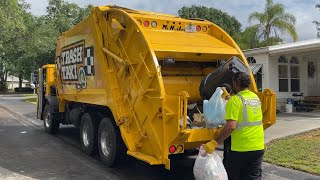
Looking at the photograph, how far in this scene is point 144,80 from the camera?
6.43 metres

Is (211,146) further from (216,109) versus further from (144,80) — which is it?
(144,80)

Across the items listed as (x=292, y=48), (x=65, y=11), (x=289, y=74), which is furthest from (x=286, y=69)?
(x=65, y=11)

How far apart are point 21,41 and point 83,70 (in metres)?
22.2

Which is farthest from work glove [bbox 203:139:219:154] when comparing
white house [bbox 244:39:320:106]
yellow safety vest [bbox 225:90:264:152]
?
white house [bbox 244:39:320:106]

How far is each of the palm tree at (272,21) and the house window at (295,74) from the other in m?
7.09

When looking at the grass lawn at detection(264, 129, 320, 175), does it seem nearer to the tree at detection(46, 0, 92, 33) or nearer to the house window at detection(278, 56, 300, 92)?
the house window at detection(278, 56, 300, 92)

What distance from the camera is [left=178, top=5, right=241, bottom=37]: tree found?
162 ft

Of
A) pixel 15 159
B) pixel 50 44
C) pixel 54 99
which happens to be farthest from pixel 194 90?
pixel 50 44

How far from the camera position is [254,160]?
181 inches

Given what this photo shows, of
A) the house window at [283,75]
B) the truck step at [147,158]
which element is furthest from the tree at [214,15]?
the truck step at [147,158]

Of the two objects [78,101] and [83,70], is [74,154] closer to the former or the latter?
[78,101]

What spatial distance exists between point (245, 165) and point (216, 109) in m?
Answer: 1.07

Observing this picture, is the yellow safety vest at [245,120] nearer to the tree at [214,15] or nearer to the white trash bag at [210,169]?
the white trash bag at [210,169]

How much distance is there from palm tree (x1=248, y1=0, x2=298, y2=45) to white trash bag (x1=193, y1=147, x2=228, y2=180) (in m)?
22.1
